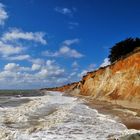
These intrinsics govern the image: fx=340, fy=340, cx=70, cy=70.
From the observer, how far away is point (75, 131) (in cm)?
1577

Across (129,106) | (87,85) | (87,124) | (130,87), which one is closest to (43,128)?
(87,124)

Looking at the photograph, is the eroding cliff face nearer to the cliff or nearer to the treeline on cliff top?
the cliff

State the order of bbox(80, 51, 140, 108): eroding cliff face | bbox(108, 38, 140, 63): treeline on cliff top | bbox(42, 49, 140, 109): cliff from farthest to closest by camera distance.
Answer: bbox(108, 38, 140, 63): treeline on cliff top → bbox(80, 51, 140, 108): eroding cliff face → bbox(42, 49, 140, 109): cliff

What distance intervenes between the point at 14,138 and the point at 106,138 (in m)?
3.78

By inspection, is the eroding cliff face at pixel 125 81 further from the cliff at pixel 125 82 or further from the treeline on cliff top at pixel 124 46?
the treeline on cliff top at pixel 124 46

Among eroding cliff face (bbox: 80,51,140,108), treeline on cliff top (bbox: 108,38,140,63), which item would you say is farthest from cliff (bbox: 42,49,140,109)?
treeline on cliff top (bbox: 108,38,140,63)

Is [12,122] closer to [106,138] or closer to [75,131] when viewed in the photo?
[75,131]

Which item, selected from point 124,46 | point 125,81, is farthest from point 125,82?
point 124,46

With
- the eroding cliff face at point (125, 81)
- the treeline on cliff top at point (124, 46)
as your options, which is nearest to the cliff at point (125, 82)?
the eroding cliff face at point (125, 81)

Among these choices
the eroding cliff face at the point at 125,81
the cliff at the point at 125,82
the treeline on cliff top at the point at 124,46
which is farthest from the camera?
the treeline on cliff top at the point at 124,46

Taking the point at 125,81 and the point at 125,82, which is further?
the point at 125,81

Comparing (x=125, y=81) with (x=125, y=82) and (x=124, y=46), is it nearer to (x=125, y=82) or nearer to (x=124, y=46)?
(x=125, y=82)

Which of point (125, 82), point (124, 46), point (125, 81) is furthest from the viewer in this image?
point (124, 46)

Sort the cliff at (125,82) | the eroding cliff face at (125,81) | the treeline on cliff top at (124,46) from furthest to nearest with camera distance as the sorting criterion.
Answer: the treeline on cliff top at (124,46), the eroding cliff face at (125,81), the cliff at (125,82)
